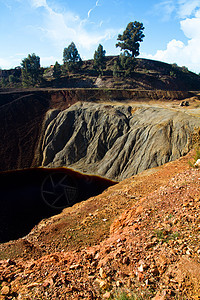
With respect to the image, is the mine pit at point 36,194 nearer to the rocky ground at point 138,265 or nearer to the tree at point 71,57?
the rocky ground at point 138,265

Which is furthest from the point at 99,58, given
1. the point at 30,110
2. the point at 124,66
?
the point at 30,110

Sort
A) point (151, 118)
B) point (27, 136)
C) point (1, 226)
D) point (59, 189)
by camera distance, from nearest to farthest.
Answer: point (1, 226) → point (59, 189) → point (151, 118) → point (27, 136)

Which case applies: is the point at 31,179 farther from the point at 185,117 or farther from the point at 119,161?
the point at 185,117

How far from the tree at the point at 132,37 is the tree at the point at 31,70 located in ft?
84.4

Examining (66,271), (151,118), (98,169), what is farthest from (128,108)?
(66,271)

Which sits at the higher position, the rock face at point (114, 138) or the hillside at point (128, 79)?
the hillside at point (128, 79)

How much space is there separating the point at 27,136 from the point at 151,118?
748 inches

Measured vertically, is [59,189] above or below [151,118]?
below

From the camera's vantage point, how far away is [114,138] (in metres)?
27.2

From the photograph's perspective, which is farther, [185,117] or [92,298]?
[185,117]

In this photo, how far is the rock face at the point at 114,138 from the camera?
22.5m

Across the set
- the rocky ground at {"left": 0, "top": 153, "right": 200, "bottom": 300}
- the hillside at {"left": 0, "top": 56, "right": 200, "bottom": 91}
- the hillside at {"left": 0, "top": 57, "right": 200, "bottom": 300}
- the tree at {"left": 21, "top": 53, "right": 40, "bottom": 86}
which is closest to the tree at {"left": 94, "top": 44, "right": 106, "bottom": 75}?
the hillside at {"left": 0, "top": 56, "right": 200, "bottom": 91}

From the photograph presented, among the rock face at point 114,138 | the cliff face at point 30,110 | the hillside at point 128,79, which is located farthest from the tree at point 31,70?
the rock face at point 114,138

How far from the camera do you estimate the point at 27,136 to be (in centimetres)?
3083
